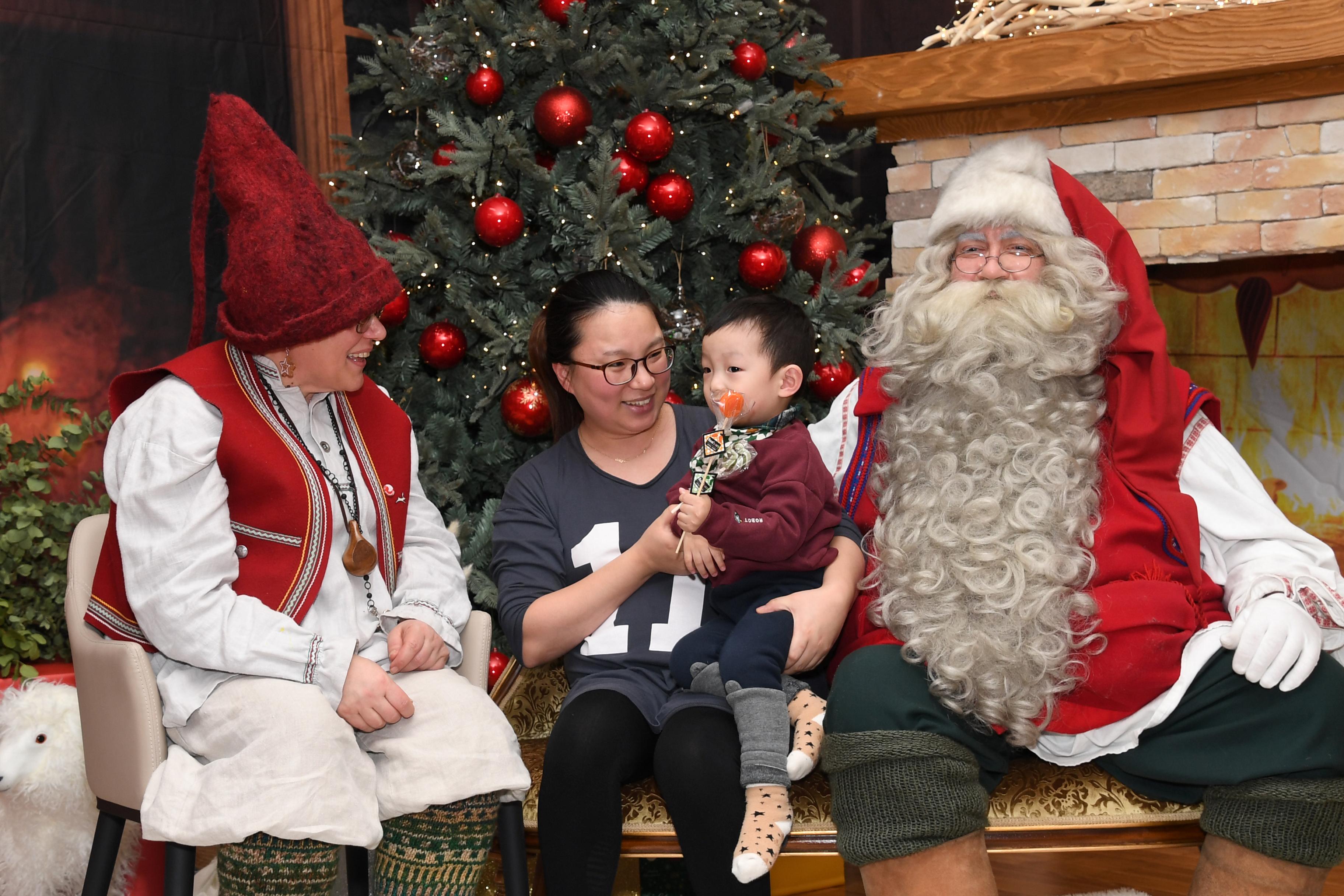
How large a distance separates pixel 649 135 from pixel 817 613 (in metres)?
1.49

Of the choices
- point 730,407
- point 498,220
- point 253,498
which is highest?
point 498,220

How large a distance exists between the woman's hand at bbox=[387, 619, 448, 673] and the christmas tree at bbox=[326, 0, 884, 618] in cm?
86

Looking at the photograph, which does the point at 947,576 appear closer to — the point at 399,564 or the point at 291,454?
the point at 399,564

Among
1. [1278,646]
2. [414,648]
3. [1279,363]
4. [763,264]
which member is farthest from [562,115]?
[1279,363]

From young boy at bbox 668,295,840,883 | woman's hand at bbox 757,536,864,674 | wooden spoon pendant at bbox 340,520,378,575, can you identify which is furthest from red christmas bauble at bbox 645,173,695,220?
wooden spoon pendant at bbox 340,520,378,575

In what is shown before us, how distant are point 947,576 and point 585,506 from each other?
0.76m

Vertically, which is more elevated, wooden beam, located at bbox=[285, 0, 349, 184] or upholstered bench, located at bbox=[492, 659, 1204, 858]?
wooden beam, located at bbox=[285, 0, 349, 184]

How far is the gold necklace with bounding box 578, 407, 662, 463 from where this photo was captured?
2.44m

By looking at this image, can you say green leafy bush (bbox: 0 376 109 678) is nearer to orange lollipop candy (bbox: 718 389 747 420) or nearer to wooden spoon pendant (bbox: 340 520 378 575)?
wooden spoon pendant (bbox: 340 520 378 575)

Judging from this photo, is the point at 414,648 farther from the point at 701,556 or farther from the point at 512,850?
the point at 701,556

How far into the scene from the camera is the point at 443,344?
3150 millimetres

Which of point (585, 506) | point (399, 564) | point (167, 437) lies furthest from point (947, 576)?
point (167, 437)

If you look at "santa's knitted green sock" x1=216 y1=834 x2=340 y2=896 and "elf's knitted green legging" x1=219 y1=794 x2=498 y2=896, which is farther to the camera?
"elf's knitted green legging" x1=219 y1=794 x2=498 y2=896

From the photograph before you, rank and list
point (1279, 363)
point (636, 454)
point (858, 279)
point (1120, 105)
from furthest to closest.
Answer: point (1279, 363) < point (1120, 105) < point (858, 279) < point (636, 454)
